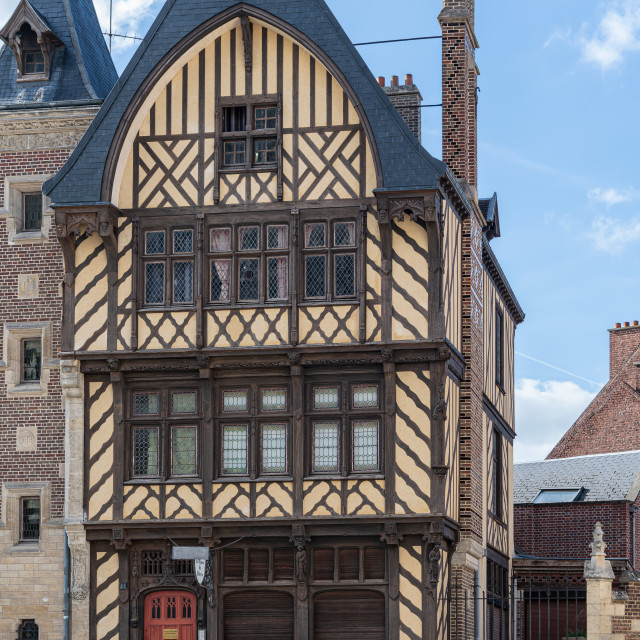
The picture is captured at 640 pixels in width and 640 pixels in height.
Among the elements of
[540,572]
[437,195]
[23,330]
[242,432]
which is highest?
[437,195]

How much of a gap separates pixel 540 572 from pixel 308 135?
40.9ft

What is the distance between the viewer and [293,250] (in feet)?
87.6

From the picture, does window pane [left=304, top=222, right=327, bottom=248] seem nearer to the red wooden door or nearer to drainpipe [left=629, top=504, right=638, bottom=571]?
the red wooden door

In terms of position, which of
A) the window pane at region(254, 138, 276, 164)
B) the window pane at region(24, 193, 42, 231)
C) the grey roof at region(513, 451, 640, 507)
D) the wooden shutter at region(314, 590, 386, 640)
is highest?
the window pane at region(254, 138, 276, 164)

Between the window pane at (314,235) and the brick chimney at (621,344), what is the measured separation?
19.8 m

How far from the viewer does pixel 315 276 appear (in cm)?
2675

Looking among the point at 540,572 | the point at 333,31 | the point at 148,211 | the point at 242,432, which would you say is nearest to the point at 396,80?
the point at 333,31

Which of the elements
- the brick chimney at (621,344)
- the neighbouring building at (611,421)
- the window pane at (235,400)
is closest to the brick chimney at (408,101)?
the window pane at (235,400)

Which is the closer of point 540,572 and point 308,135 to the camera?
point 308,135

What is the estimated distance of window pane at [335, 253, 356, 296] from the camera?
1046 inches

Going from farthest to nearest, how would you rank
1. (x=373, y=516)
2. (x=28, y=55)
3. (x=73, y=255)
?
(x=28, y=55)
(x=73, y=255)
(x=373, y=516)

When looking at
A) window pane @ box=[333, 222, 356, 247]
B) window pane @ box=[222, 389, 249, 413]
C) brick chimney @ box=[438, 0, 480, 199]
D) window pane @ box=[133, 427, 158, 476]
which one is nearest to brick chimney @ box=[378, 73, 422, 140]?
brick chimney @ box=[438, 0, 480, 199]

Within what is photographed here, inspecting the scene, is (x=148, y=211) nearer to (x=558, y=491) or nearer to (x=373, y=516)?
(x=373, y=516)

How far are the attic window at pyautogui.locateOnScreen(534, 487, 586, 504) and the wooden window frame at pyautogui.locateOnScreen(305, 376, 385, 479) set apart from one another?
11408 millimetres
